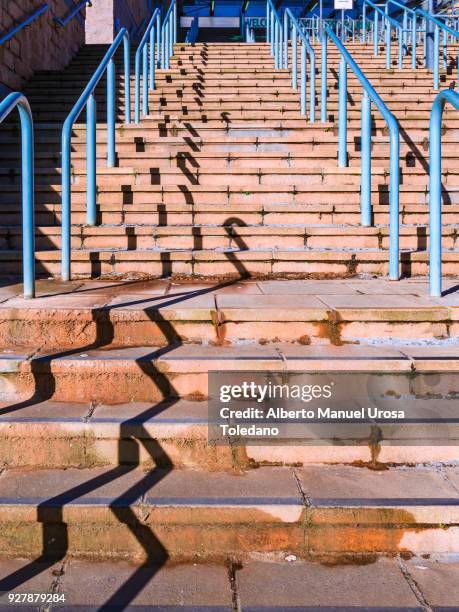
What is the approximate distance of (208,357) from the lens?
88.0 inches

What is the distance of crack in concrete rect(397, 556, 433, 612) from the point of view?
146 centimetres

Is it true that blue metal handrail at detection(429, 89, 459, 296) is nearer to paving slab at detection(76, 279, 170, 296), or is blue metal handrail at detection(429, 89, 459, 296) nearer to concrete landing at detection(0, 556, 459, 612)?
paving slab at detection(76, 279, 170, 296)

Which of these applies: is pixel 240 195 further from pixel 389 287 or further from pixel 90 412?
pixel 90 412

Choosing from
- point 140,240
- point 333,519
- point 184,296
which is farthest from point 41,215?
point 333,519

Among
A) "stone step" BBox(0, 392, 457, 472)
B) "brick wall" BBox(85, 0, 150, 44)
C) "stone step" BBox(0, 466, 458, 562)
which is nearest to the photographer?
"stone step" BBox(0, 466, 458, 562)

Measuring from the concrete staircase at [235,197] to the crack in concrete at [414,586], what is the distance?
Result: 81.2 inches

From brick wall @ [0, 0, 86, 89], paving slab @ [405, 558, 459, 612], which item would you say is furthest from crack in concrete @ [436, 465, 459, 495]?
brick wall @ [0, 0, 86, 89]

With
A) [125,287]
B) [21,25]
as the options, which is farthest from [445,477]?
[21,25]

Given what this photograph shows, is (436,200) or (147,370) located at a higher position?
(436,200)

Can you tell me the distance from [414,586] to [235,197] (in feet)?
10.3

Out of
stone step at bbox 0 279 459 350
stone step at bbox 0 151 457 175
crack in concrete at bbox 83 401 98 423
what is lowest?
crack in concrete at bbox 83 401 98 423

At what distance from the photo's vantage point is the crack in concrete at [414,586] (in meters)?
1.46

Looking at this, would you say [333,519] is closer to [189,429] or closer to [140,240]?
[189,429]

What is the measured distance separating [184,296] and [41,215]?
69.6 inches
